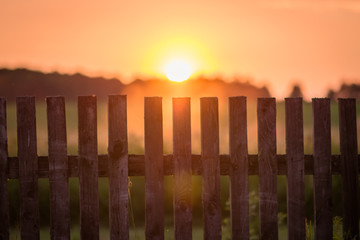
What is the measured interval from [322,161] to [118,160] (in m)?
1.98

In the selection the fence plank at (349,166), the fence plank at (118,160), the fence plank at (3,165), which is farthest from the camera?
the fence plank at (349,166)

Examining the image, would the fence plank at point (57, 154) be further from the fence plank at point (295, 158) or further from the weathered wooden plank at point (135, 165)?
the fence plank at point (295, 158)

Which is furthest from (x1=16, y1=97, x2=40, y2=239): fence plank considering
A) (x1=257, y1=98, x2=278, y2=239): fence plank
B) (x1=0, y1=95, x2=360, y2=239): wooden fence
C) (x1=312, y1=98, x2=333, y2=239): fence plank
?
(x1=312, y1=98, x2=333, y2=239): fence plank

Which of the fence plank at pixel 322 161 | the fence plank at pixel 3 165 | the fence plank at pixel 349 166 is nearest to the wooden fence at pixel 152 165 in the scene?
the fence plank at pixel 3 165

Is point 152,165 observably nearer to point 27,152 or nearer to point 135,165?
point 135,165

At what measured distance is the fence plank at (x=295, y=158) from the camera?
4371 mm

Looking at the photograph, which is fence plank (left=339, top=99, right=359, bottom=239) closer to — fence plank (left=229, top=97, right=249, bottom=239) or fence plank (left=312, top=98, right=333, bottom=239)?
fence plank (left=312, top=98, right=333, bottom=239)

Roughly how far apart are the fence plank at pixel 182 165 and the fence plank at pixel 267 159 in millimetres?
678

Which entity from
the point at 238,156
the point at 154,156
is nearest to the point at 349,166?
the point at 238,156

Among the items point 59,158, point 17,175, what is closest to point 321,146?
point 59,158

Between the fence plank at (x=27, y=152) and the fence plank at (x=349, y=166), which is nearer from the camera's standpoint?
the fence plank at (x=27, y=152)

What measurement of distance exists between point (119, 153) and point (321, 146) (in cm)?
196

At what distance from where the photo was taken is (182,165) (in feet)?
13.8

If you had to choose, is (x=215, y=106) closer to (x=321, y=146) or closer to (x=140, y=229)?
(x=321, y=146)
